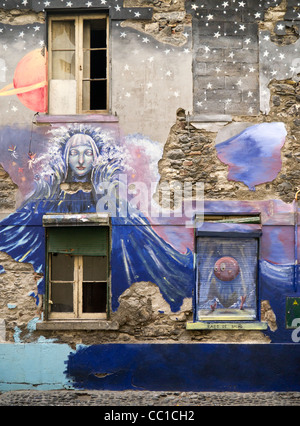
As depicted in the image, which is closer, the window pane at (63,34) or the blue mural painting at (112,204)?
the blue mural painting at (112,204)

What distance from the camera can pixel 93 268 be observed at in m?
7.88

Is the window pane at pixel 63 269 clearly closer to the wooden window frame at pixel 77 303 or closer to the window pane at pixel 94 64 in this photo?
the wooden window frame at pixel 77 303

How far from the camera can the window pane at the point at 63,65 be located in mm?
8062

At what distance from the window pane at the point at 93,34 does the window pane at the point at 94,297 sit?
3.68m

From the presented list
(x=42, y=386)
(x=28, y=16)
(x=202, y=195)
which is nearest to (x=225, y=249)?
(x=202, y=195)

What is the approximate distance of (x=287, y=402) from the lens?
23.6 feet

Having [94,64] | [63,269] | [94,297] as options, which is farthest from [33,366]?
[94,64]

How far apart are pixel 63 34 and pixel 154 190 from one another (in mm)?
2815

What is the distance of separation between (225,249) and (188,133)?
1.82m

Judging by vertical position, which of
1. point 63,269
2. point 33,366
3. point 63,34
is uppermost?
point 63,34

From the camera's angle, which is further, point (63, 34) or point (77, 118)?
point (63, 34)

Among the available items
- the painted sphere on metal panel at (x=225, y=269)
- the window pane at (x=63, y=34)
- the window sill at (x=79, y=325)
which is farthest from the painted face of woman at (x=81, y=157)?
the painted sphere on metal panel at (x=225, y=269)

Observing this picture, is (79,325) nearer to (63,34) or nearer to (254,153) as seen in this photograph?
(254,153)

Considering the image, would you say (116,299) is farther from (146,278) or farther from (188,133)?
(188,133)
